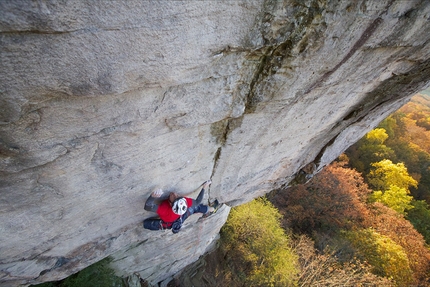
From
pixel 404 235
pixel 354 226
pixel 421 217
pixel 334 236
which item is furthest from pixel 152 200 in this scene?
pixel 421 217

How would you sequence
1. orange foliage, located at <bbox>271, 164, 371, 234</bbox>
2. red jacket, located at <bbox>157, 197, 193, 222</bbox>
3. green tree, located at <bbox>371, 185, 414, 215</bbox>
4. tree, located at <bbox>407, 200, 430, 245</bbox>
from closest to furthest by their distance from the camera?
red jacket, located at <bbox>157, 197, 193, 222</bbox>
orange foliage, located at <bbox>271, 164, 371, 234</bbox>
green tree, located at <bbox>371, 185, 414, 215</bbox>
tree, located at <bbox>407, 200, 430, 245</bbox>

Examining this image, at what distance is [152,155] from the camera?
7.48 feet

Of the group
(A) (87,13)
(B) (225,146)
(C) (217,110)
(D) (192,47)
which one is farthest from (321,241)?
(A) (87,13)

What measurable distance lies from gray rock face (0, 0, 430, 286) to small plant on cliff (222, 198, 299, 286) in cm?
490

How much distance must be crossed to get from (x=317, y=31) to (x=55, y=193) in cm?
237

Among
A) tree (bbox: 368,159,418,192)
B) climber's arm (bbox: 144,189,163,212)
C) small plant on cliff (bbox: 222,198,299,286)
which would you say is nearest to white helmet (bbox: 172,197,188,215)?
climber's arm (bbox: 144,189,163,212)

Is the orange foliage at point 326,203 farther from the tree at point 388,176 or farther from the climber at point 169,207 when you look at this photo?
the climber at point 169,207

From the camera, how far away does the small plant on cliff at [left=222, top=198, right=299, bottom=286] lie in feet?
22.3

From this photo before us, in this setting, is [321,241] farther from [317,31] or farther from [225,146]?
[317,31]

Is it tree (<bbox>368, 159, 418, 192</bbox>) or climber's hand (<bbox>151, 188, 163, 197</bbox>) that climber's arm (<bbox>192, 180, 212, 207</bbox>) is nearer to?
climber's hand (<bbox>151, 188, 163, 197</bbox>)

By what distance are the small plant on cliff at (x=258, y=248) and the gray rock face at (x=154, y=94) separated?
4.90 metres

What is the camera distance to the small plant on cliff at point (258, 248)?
22.3ft

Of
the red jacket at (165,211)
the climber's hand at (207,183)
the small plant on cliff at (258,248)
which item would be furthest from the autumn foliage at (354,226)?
the red jacket at (165,211)

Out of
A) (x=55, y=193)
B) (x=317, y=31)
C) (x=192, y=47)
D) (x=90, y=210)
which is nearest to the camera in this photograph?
(x=192, y=47)
